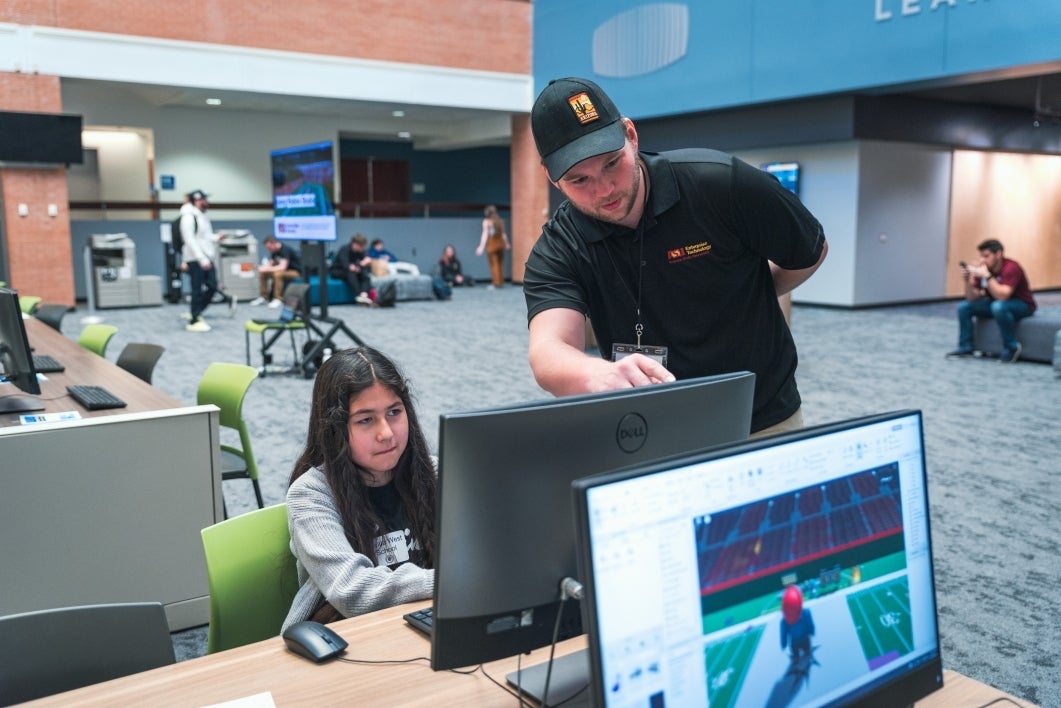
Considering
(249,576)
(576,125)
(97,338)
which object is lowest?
(249,576)

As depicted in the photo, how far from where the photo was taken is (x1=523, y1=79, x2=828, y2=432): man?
71.7 inches

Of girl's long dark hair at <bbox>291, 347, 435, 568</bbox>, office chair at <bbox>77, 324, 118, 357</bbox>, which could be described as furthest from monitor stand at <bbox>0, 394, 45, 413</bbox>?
girl's long dark hair at <bbox>291, 347, 435, 568</bbox>

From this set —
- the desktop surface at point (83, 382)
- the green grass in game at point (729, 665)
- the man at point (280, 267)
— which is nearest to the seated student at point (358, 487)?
the green grass in game at point (729, 665)

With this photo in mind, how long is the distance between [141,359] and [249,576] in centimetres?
287

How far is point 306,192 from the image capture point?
291 inches

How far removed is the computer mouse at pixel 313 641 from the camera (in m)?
1.43

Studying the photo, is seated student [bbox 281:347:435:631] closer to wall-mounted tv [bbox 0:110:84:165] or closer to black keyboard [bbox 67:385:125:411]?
→ black keyboard [bbox 67:385:125:411]

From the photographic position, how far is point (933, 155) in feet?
42.3

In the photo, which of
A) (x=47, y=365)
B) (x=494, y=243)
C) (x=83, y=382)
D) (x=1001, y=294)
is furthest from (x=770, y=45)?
(x=83, y=382)

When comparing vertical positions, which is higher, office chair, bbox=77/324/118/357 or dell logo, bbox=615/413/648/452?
dell logo, bbox=615/413/648/452

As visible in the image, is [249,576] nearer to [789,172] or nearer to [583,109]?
[583,109]

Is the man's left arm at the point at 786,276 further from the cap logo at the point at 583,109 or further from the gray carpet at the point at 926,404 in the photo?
the gray carpet at the point at 926,404

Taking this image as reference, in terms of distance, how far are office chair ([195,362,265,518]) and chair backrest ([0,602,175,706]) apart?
2014 mm

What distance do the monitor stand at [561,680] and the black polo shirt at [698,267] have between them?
2.46 feet
